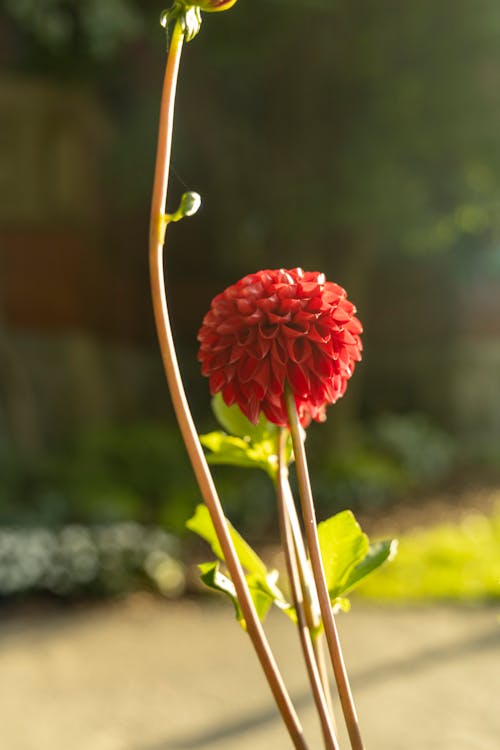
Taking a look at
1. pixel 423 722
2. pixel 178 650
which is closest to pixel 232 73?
pixel 178 650

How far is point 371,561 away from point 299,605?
100mm

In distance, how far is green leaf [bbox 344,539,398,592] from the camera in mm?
1203

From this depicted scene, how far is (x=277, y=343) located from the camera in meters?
1.12

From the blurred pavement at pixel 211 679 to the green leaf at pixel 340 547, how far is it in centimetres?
249

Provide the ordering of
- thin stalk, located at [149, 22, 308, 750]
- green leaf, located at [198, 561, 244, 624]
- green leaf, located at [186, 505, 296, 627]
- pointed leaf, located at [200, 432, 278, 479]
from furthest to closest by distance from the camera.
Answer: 1. pointed leaf, located at [200, 432, 278, 479]
2. green leaf, located at [186, 505, 296, 627]
3. green leaf, located at [198, 561, 244, 624]
4. thin stalk, located at [149, 22, 308, 750]

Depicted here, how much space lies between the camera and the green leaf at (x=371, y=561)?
1203 millimetres

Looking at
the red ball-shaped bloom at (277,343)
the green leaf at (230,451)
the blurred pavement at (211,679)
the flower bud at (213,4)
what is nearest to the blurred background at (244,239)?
the blurred pavement at (211,679)

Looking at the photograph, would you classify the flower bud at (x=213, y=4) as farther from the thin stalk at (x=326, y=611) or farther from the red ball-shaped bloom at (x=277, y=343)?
the thin stalk at (x=326, y=611)

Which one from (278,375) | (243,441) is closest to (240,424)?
(243,441)

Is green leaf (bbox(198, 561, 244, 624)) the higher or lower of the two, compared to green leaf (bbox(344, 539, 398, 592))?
lower

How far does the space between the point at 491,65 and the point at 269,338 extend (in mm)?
7496

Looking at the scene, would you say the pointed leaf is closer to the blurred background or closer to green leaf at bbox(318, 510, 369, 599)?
green leaf at bbox(318, 510, 369, 599)

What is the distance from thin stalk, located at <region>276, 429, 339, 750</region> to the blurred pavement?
8.08 ft

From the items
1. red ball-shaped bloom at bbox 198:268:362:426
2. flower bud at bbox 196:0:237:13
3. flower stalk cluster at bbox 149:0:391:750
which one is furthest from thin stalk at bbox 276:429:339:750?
flower bud at bbox 196:0:237:13
